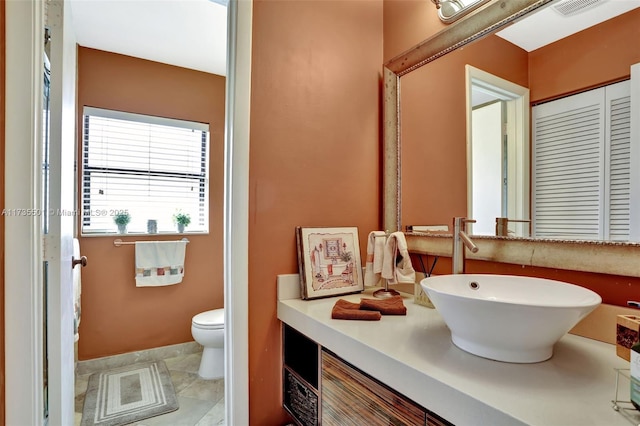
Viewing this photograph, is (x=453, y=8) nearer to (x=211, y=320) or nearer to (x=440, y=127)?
(x=440, y=127)

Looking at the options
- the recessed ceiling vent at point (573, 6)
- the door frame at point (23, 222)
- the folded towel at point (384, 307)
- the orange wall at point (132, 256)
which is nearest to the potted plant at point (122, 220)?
the orange wall at point (132, 256)

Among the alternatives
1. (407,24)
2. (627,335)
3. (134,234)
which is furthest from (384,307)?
(134,234)

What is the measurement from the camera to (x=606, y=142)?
944 millimetres

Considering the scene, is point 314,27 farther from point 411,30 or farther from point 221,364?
point 221,364

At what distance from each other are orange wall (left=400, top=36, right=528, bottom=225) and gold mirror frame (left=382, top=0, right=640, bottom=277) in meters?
0.04

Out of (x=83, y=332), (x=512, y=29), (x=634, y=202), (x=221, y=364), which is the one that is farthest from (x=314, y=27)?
(x=83, y=332)

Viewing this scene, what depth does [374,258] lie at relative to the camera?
139 cm

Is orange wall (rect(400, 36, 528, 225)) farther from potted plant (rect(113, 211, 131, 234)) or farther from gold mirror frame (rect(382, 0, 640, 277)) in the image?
potted plant (rect(113, 211, 131, 234))

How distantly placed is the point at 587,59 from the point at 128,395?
112 inches

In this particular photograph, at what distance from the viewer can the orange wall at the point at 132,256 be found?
7.84ft

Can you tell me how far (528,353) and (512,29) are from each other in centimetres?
107

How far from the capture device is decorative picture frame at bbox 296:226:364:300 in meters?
1.36

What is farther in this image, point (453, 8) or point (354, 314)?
point (453, 8)

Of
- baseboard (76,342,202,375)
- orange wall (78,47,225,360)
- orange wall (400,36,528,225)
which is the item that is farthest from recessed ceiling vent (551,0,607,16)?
baseboard (76,342,202,375)
